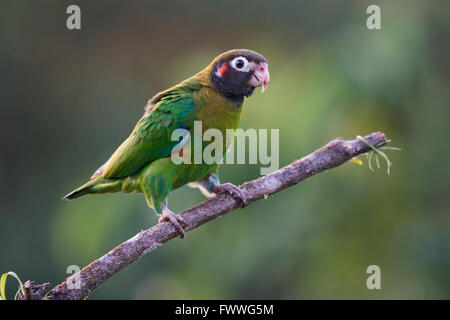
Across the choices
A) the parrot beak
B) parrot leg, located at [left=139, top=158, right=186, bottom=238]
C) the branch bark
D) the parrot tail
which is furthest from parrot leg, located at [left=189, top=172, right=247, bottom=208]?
the parrot beak

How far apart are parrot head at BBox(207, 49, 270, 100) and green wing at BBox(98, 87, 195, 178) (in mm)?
275

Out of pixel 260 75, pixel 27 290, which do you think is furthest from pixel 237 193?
pixel 27 290

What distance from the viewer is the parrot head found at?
379cm

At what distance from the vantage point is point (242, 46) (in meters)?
8.77

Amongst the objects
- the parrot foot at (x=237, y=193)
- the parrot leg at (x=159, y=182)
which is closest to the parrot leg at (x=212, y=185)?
the parrot foot at (x=237, y=193)

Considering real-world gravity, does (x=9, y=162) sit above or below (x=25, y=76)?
below

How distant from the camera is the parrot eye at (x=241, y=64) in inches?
149

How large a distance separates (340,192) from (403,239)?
2.85 feet

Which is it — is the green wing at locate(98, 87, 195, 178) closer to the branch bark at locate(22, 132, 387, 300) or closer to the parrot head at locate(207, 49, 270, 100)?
the parrot head at locate(207, 49, 270, 100)

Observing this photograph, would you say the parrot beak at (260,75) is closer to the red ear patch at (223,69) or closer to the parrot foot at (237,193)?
the red ear patch at (223,69)
